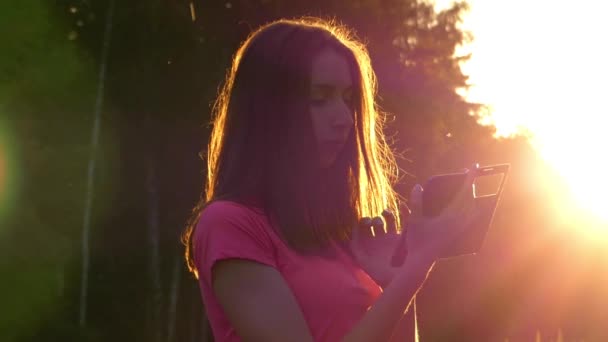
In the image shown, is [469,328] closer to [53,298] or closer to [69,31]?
[53,298]

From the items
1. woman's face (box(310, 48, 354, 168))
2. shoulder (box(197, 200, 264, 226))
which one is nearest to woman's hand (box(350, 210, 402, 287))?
woman's face (box(310, 48, 354, 168))

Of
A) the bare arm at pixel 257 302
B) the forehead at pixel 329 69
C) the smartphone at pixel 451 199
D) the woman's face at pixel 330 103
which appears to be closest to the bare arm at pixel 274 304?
the bare arm at pixel 257 302

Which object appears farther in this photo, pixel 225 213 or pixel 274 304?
pixel 225 213

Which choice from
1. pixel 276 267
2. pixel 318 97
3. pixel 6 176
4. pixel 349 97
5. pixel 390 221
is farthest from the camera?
pixel 6 176

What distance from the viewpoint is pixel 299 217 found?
11.3 feet

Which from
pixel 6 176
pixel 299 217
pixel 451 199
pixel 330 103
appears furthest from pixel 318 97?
pixel 6 176

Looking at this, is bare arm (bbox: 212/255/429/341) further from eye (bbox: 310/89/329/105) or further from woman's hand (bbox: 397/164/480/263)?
eye (bbox: 310/89/329/105)

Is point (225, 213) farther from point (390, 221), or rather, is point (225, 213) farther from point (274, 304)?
point (390, 221)

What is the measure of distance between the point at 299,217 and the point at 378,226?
40cm

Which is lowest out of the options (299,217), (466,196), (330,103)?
(299,217)

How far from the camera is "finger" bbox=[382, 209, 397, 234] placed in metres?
3.83

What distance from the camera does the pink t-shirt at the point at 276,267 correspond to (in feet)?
10.5

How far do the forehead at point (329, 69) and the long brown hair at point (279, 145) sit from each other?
0.06 feet

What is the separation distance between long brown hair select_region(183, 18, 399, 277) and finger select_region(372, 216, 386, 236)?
82mm
